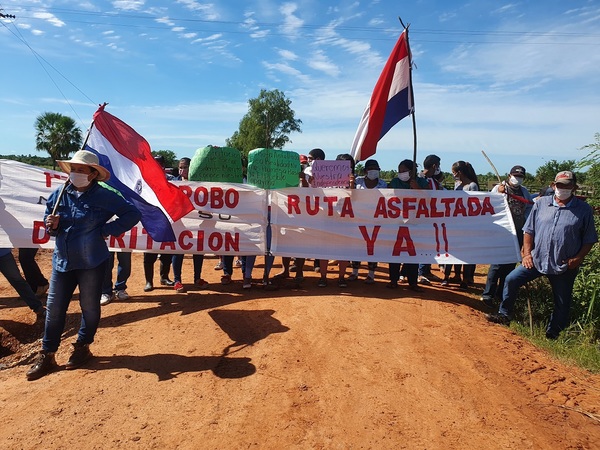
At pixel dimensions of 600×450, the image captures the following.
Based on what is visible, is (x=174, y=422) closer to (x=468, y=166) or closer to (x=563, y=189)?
(x=563, y=189)

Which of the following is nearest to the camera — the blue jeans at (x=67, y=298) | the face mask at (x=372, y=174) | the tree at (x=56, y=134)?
the blue jeans at (x=67, y=298)

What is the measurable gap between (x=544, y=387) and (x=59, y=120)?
1909 inches

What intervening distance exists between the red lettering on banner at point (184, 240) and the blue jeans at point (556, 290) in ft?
15.8

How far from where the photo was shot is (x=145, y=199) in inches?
200

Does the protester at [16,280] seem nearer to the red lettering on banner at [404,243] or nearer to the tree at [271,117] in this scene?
the red lettering on banner at [404,243]

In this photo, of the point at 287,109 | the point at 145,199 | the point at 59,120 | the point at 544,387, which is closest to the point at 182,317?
the point at 145,199

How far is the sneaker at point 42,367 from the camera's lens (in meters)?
4.23

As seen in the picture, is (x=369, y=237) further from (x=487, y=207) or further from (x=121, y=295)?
(x=121, y=295)

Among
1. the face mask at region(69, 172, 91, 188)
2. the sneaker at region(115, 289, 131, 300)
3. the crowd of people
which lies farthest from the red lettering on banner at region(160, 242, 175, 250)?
the face mask at region(69, 172, 91, 188)

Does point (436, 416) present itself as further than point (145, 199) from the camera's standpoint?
No

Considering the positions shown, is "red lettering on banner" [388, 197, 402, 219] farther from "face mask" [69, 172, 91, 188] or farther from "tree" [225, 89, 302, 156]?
"tree" [225, 89, 302, 156]

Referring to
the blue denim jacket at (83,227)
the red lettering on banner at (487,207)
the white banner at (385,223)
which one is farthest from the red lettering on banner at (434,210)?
the blue denim jacket at (83,227)

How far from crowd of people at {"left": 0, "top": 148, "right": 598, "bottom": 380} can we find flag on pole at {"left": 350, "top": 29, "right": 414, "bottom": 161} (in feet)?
1.67

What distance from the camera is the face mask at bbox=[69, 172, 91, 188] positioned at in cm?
423
